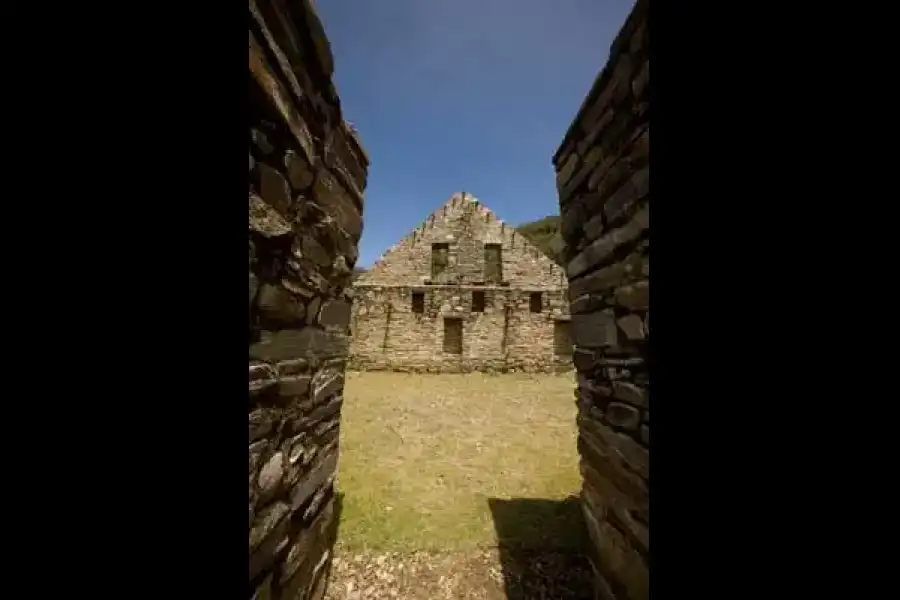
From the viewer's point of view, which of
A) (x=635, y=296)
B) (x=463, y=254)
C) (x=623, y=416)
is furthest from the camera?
(x=463, y=254)

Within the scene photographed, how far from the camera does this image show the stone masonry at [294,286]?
1.63m

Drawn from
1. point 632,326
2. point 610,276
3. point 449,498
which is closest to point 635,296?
point 632,326

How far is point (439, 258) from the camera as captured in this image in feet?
58.0

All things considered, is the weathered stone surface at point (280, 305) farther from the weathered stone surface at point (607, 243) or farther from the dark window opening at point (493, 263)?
the dark window opening at point (493, 263)

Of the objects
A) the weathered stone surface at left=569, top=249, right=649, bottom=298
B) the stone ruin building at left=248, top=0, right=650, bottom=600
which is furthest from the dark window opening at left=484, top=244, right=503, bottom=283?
the weathered stone surface at left=569, top=249, right=649, bottom=298

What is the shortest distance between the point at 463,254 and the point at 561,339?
546cm

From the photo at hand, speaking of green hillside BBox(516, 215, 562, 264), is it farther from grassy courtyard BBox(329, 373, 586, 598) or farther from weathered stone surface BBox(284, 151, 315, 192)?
weathered stone surface BBox(284, 151, 315, 192)

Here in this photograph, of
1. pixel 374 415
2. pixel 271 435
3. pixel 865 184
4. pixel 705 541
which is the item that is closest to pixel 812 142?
pixel 865 184

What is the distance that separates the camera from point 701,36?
1.36 metres

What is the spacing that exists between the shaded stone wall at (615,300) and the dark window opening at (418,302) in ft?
44.1

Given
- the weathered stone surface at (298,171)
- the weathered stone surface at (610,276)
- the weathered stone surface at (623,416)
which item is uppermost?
the weathered stone surface at (298,171)

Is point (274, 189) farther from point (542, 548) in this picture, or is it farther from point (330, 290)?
point (542, 548)

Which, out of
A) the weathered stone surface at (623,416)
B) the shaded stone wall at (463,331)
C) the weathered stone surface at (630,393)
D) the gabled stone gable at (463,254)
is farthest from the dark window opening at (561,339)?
the weathered stone surface at (630,393)
